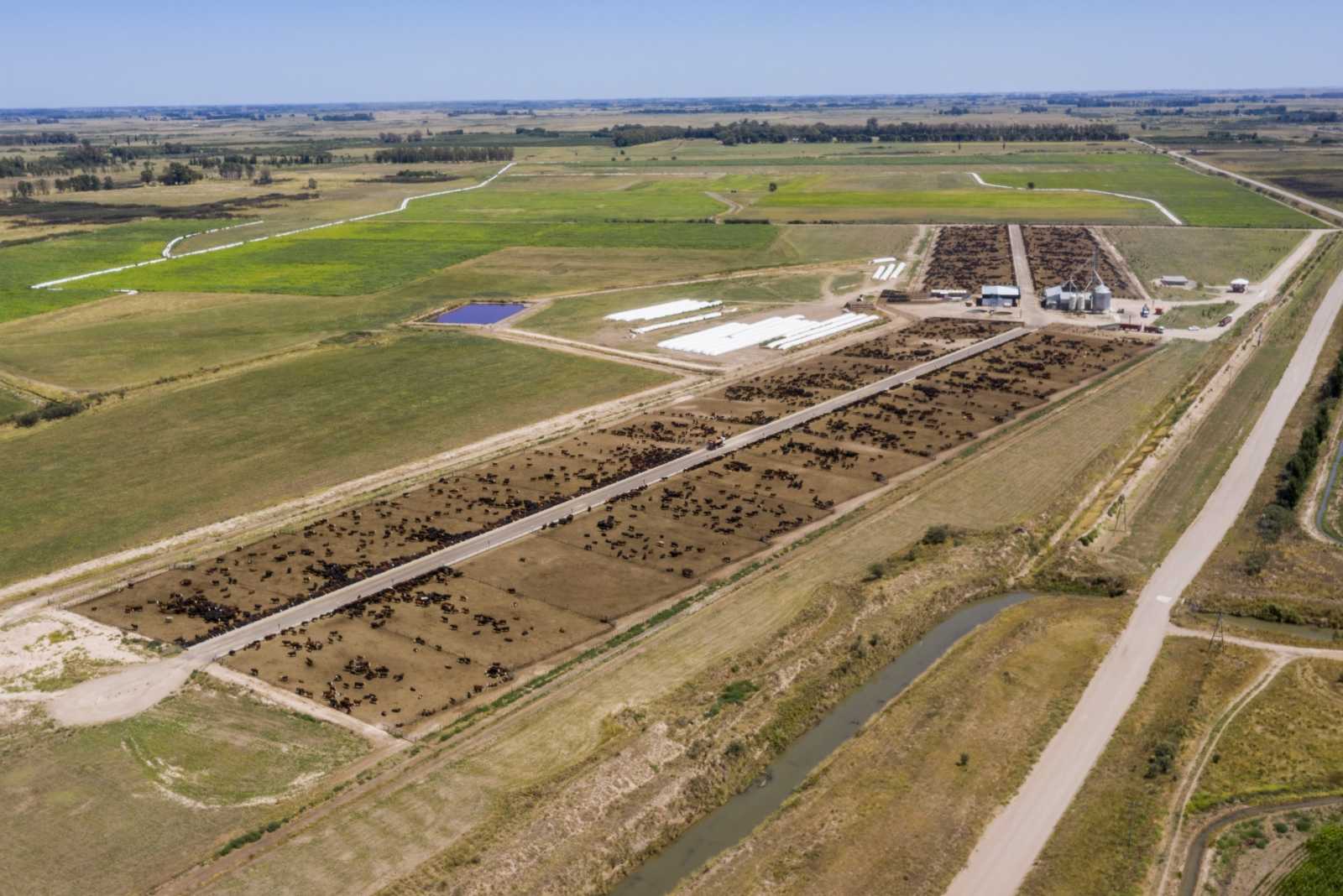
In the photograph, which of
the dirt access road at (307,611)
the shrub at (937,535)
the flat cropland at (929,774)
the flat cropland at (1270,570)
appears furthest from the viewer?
the shrub at (937,535)

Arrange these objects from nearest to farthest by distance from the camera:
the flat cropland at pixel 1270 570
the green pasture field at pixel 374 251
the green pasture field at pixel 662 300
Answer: the flat cropland at pixel 1270 570 < the green pasture field at pixel 662 300 < the green pasture field at pixel 374 251

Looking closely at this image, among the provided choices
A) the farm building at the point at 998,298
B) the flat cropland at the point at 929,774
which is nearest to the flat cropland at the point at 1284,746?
the flat cropland at the point at 929,774

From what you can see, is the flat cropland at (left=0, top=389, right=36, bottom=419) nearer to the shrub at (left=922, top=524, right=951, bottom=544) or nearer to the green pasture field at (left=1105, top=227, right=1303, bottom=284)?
the shrub at (left=922, top=524, right=951, bottom=544)

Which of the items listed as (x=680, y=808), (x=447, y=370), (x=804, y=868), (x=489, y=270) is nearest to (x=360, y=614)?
(x=680, y=808)

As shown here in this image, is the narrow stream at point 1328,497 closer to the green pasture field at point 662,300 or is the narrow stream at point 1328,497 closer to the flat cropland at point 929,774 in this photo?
the flat cropland at point 929,774

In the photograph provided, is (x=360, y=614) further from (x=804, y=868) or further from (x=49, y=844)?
(x=804, y=868)

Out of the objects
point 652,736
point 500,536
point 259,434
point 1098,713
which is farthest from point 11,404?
point 1098,713
